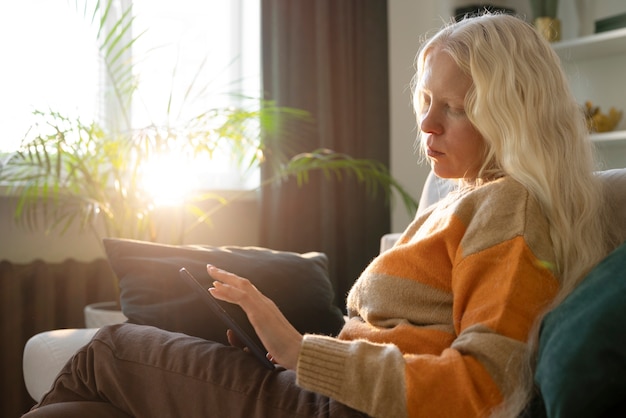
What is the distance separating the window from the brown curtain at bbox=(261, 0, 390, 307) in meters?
0.15

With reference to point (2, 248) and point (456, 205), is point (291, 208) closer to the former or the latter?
point (2, 248)

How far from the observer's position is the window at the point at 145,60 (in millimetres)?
2754

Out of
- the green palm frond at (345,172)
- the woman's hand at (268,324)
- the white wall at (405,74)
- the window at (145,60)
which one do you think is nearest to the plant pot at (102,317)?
the window at (145,60)

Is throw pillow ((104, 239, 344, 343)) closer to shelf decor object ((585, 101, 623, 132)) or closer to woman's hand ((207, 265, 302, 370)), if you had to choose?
woman's hand ((207, 265, 302, 370))

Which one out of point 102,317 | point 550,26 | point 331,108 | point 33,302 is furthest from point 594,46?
point 33,302

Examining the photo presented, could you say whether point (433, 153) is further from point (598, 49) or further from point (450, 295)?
point (598, 49)

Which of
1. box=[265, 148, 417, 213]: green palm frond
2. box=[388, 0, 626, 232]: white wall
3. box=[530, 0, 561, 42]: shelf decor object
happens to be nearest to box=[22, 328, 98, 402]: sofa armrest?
box=[265, 148, 417, 213]: green palm frond

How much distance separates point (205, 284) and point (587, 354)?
0.90 metres

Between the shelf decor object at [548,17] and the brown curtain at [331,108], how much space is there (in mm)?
653

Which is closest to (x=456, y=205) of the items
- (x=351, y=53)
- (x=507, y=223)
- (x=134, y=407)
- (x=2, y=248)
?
(x=507, y=223)

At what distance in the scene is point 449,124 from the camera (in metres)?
1.25

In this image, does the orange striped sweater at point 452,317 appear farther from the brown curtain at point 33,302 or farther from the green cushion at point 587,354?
the brown curtain at point 33,302

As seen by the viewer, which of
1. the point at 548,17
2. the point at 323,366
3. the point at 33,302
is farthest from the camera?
the point at 548,17

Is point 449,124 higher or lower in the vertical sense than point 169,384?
higher
